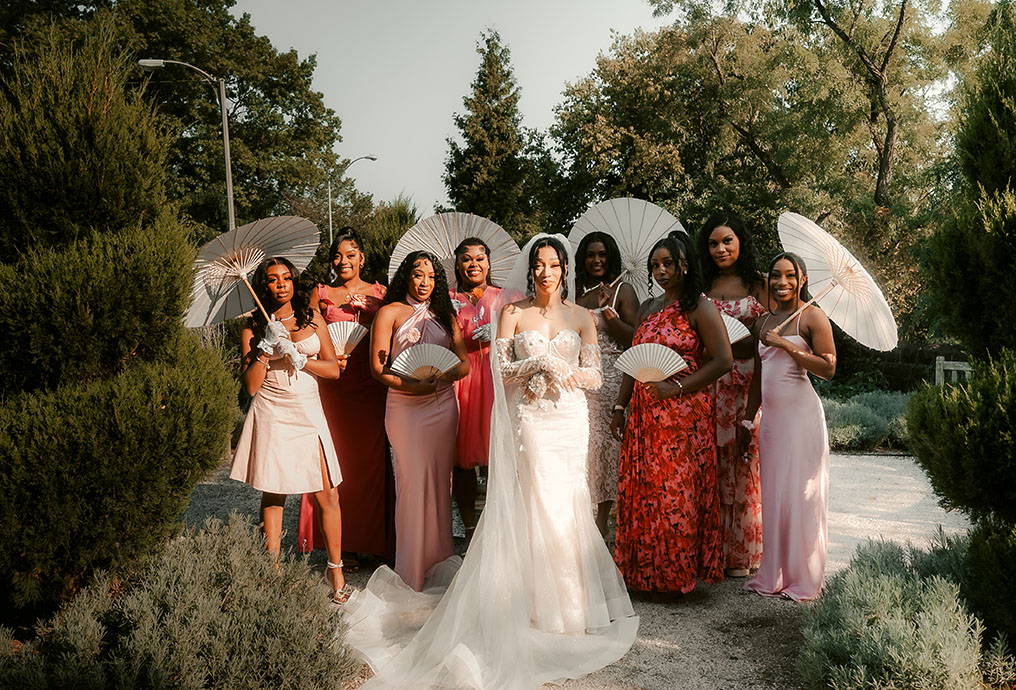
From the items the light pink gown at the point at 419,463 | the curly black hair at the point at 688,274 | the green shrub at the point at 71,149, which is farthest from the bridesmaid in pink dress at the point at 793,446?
the green shrub at the point at 71,149

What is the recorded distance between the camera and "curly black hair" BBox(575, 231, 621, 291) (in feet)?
19.3

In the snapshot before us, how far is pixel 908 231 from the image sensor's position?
2012 cm

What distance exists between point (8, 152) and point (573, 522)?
3765 mm

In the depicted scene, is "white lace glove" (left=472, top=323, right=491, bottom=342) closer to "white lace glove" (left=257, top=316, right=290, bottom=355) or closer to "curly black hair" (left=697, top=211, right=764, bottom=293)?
"white lace glove" (left=257, top=316, right=290, bottom=355)

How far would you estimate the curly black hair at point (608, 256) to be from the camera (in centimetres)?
589

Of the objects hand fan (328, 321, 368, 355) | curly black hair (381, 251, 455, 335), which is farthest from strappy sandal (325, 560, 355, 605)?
curly black hair (381, 251, 455, 335)

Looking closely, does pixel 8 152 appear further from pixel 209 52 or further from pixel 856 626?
pixel 209 52

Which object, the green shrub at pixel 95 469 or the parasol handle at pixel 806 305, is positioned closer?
the green shrub at pixel 95 469

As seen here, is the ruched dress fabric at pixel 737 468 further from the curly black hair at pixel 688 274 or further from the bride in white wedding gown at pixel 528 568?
the bride in white wedding gown at pixel 528 568

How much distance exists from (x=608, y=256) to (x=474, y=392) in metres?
1.50

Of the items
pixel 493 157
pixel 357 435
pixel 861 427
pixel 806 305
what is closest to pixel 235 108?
pixel 493 157

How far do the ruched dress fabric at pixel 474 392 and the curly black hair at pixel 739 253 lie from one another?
5.21ft

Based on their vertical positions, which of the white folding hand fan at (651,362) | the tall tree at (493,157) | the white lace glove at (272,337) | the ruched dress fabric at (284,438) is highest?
the tall tree at (493,157)

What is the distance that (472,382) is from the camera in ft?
20.2
